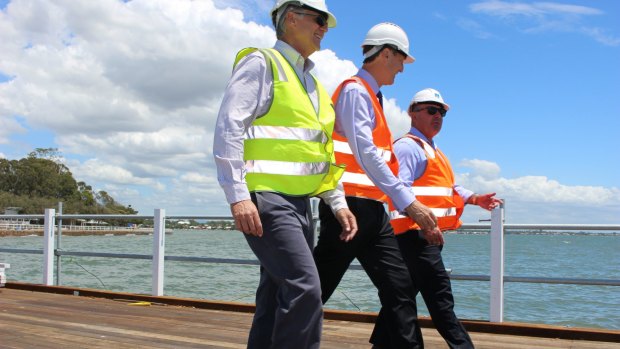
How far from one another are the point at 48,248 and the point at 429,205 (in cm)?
565

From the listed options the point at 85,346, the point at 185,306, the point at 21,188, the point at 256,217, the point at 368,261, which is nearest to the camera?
the point at 256,217

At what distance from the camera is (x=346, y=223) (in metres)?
2.47

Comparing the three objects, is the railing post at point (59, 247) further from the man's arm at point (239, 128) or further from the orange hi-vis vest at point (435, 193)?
the man's arm at point (239, 128)

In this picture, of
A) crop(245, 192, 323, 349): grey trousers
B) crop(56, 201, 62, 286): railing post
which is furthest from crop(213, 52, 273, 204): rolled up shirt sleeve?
crop(56, 201, 62, 286): railing post

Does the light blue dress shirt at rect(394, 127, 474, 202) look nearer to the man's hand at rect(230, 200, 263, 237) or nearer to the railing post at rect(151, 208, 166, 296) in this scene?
the man's hand at rect(230, 200, 263, 237)

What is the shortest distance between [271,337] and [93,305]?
4163mm

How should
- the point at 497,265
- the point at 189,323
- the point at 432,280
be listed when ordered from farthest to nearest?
the point at 497,265 < the point at 189,323 < the point at 432,280

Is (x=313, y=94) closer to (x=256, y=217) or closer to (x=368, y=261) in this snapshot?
(x=256, y=217)

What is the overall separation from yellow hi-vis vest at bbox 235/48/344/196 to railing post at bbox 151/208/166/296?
4370mm

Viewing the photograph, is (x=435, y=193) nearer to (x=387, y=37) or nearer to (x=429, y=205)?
(x=429, y=205)

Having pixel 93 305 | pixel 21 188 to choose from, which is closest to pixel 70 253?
pixel 93 305

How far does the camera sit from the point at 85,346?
3.93 m

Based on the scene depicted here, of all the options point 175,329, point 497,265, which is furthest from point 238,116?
point 497,265

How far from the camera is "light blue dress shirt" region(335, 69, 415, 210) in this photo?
267cm
